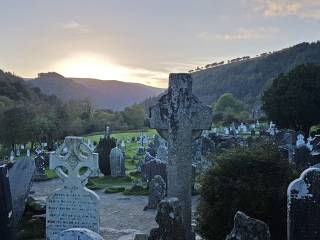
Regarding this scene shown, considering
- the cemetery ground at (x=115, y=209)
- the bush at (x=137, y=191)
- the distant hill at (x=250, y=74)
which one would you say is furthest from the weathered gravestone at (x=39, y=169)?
the distant hill at (x=250, y=74)

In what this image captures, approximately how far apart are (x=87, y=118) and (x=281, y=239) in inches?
2379

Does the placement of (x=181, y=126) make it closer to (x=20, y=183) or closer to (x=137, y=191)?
(x=20, y=183)

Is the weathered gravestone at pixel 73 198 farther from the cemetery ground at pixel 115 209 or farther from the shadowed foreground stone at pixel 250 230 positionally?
the shadowed foreground stone at pixel 250 230

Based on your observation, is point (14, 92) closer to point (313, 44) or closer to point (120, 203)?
point (120, 203)

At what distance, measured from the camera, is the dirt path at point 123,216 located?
41.5 feet

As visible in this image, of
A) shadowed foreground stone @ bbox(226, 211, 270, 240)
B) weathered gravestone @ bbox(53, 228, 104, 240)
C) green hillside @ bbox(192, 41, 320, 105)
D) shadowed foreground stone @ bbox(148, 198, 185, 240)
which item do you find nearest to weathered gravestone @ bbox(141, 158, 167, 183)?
shadowed foreground stone @ bbox(148, 198, 185, 240)

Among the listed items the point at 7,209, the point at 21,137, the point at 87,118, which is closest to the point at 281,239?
the point at 7,209

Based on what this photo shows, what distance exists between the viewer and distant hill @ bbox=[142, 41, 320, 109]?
141625 mm

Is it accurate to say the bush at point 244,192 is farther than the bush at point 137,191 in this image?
No

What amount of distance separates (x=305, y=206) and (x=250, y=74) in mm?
153423

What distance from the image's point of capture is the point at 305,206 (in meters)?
7.34

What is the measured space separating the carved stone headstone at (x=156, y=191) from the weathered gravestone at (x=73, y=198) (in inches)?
276

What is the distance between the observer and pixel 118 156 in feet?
87.9

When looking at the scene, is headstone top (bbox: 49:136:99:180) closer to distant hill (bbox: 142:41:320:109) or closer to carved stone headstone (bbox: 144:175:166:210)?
carved stone headstone (bbox: 144:175:166:210)
